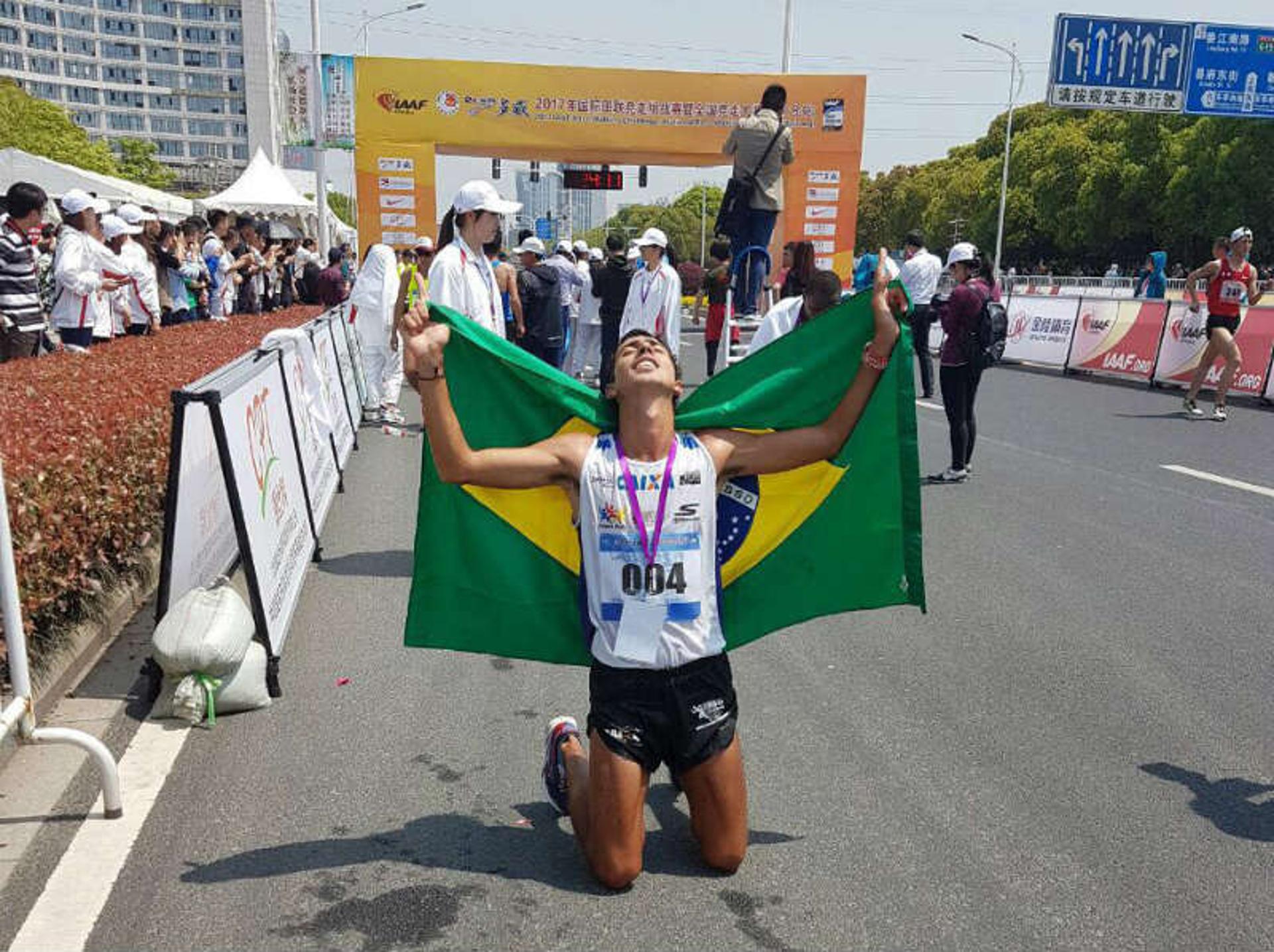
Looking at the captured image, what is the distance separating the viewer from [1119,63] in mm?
23844

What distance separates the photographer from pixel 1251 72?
78.5 ft

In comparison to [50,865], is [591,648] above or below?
above

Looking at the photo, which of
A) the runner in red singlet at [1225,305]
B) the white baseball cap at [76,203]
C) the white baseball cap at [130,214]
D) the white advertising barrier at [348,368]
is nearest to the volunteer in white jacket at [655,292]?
the white advertising barrier at [348,368]

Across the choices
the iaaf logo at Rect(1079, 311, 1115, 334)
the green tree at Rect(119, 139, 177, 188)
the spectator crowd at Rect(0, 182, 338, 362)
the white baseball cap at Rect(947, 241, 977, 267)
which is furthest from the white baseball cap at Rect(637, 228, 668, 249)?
the green tree at Rect(119, 139, 177, 188)

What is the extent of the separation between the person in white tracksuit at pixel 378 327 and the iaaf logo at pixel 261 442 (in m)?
6.53

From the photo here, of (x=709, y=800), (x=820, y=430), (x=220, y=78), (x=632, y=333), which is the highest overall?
(x=220, y=78)

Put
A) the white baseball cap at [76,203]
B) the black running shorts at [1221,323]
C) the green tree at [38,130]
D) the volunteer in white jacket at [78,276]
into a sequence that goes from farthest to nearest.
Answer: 1. the green tree at [38,130]
2. the black running shorts at [1221,323]
3. the white baseball cap at [76,203]
4. the volunteer in white jacket at [78,276]

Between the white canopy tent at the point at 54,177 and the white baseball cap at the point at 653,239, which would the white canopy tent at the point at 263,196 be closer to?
the white canopy tent at the point at 54,177

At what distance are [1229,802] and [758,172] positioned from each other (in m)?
6.46

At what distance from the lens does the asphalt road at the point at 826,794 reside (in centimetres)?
307

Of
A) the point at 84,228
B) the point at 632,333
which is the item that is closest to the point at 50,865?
the point at 632,333

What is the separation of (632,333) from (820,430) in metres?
0.69

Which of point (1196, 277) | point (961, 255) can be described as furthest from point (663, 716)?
point (1196, 277)

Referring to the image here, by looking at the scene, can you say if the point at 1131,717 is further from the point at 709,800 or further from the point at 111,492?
the point at 111,492
